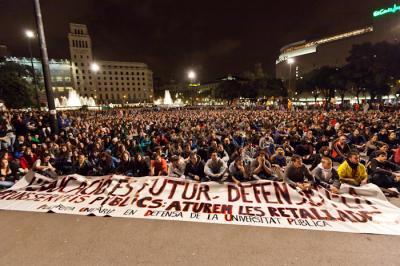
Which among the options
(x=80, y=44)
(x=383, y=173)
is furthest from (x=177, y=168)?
(x=80, y=44)

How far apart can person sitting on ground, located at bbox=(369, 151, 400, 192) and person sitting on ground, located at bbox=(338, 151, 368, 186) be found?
0.52 m

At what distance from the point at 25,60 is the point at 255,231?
133346 millimetres

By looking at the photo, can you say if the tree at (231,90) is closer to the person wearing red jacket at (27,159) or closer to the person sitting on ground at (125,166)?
the person sitting on ground at (125,166)

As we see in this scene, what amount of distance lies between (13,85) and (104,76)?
389 ft

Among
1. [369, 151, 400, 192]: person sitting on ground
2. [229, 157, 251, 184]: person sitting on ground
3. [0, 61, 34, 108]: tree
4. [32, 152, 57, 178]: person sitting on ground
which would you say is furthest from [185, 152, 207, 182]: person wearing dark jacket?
[0, 61, 34, 108]: tree

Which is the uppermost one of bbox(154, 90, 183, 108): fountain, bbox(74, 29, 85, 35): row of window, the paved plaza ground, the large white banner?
bbox(74, 29, 85, 35): row of window

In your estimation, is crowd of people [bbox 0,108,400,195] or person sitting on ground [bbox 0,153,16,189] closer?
crowd of people [bbox 0,108,400,195]

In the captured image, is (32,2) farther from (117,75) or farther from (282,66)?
(117,75)

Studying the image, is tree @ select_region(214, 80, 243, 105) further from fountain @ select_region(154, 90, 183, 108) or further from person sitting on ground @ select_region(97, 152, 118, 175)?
person sitting on ground @ select_region(97, 152, 118, 175)

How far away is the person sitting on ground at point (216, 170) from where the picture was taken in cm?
677

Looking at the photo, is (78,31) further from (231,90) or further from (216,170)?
(216,170)

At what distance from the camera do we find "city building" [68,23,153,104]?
11494cm

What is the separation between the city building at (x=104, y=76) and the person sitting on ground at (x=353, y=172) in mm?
122525

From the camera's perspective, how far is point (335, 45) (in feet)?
233
